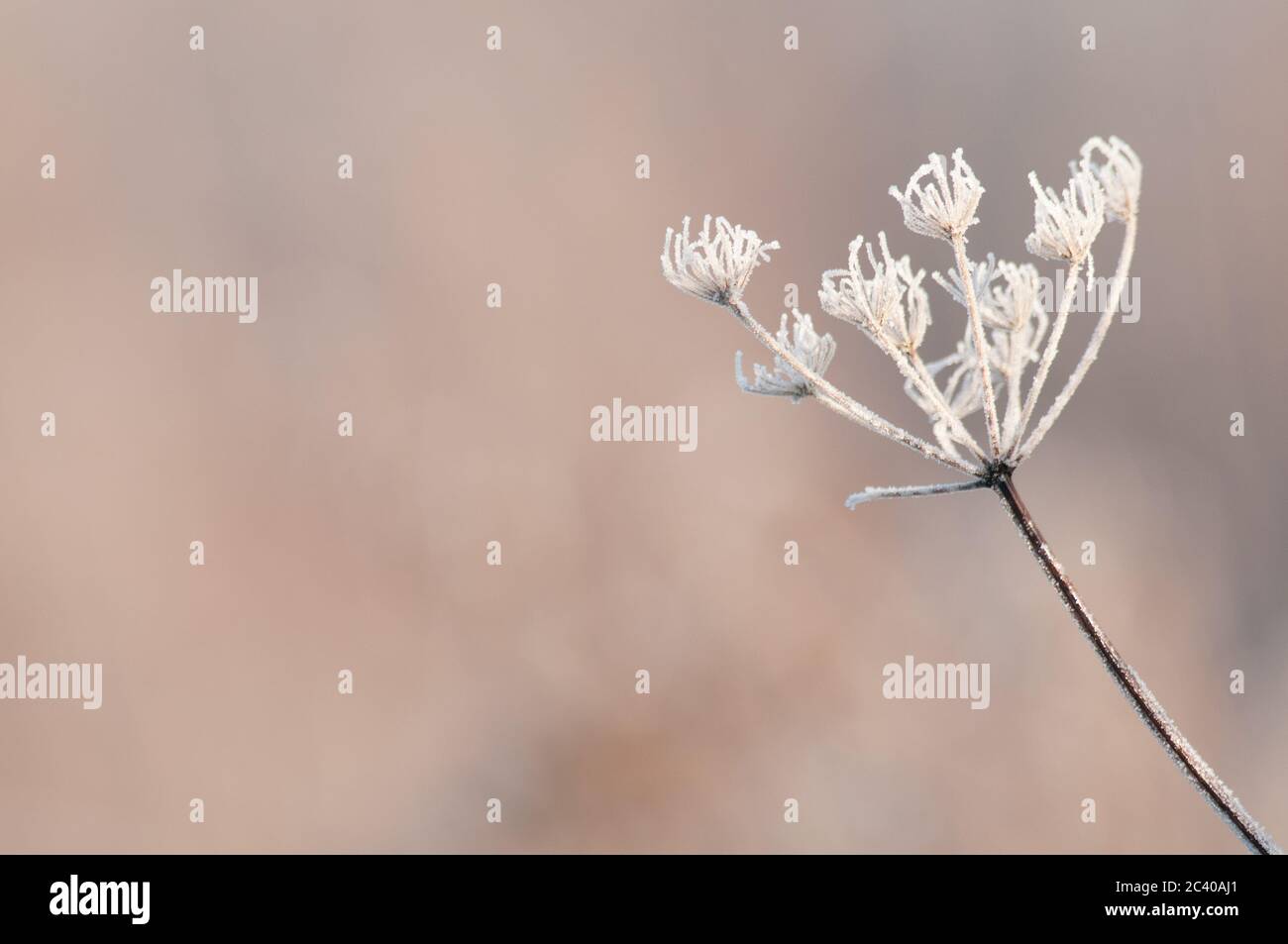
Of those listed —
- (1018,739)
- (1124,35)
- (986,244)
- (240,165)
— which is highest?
(1124,35)

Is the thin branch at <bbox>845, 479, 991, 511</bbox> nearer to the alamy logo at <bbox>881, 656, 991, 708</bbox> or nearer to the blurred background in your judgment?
the blurred background

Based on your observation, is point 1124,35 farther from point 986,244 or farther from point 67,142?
point 67,142

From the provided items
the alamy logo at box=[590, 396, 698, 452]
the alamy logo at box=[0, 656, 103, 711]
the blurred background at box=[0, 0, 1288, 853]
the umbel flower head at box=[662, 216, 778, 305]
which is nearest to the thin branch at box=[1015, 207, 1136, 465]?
the umbel flower head at box=[662, 216, 778, 305]

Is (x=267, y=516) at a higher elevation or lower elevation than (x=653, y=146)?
lower

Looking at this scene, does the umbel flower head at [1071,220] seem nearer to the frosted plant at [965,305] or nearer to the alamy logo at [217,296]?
the frosted plant at [965,305]

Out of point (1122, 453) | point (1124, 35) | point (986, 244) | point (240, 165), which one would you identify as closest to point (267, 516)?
point (240, 165)

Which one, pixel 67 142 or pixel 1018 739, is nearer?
pixel 67 142
